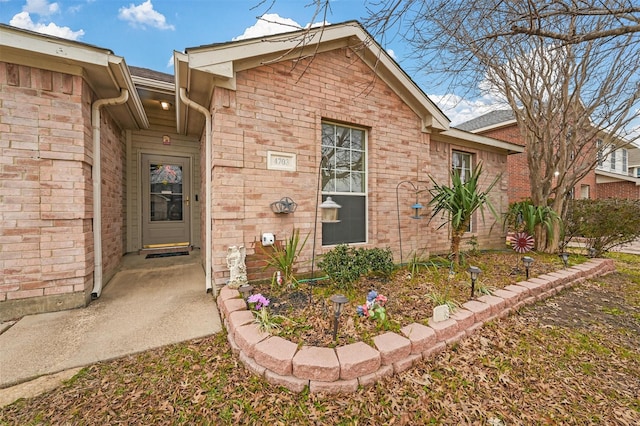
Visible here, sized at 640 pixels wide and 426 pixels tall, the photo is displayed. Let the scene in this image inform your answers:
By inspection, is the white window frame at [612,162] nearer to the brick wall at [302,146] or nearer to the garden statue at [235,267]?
the brick wall at [302,146]

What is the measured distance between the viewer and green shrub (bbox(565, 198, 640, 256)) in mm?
5281

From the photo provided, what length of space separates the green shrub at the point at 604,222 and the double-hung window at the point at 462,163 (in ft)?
7.77

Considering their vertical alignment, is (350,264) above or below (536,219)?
below

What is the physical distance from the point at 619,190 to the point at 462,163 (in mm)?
17529

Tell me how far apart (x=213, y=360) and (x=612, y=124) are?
887 cm

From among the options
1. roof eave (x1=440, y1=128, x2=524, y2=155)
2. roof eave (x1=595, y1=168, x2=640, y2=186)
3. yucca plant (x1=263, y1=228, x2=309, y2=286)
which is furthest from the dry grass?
roof eave (x1=595, y1=168, x2=640, y2=186)

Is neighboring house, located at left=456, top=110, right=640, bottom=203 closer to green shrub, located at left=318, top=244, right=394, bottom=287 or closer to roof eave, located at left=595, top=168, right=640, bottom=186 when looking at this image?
roof eave, located at left=595, top=168, right=640, bottom=186

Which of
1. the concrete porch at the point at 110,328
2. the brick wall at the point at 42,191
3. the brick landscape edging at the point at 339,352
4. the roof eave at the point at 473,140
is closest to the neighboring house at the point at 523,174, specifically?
the roof eave at the point at 473,140

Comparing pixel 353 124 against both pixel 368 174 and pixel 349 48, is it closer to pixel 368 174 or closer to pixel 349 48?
pixel 368 174

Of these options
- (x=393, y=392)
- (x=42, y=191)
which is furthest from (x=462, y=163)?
(x=42, y=191)

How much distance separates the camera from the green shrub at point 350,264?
316cm

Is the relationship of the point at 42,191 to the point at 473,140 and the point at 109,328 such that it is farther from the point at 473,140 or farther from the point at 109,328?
the point at 473,140

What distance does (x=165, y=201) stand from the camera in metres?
5.92

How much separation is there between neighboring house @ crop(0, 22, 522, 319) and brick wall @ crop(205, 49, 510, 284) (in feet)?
0.06
